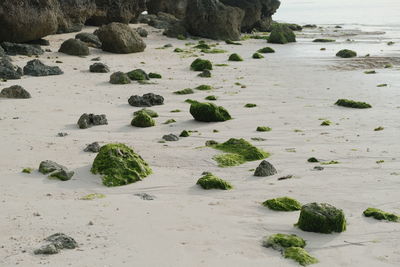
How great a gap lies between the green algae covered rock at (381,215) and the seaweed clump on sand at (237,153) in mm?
2562

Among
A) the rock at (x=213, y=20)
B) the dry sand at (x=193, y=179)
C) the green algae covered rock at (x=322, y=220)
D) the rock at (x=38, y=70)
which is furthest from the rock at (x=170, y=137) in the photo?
the rock at (x=213, y=20)

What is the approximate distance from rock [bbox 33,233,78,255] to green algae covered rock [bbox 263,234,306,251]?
1.90 m

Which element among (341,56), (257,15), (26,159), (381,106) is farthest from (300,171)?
(257,15)

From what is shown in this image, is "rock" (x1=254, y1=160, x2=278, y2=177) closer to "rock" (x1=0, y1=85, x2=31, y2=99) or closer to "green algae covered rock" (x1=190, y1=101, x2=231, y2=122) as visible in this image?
"green algae covered rock" (x1=190, y1=101, x2=231, y2=122)

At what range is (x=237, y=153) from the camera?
28.2ft

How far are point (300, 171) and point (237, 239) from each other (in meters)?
2.61

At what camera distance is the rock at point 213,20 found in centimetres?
2991

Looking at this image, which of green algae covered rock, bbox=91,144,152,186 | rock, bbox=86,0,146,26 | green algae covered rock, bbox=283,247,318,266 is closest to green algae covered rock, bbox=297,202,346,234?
green algae covered rock, bbox=283,247,318,266

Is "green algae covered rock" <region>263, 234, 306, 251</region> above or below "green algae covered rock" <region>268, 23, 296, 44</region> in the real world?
below

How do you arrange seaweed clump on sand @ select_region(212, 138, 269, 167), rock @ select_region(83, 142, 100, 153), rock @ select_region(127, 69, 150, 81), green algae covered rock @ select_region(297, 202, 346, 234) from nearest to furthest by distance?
green algae covered rock @ select_region(297, 202, 346, 234)
seaweed clump on sand @ select_region(212, 138, 269, 167)
rock @ select_region(83, 142, 100, 153)
rock @ select_region(127, 69, 150, 81)

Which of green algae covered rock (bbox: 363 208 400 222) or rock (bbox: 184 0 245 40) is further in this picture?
rock (bbox: 184 0 245 40)

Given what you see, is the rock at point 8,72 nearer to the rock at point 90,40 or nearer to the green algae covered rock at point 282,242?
the rock at point 90,40

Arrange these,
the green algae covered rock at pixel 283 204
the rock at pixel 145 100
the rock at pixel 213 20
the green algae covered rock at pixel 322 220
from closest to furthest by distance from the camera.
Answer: the green algae covered rock at pixel 322 220, the green algae covered rock at pixel 283 204, the rock at pixel 145 100, the rock at pixel 213 20

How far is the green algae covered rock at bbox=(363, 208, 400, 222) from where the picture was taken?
237 inches
